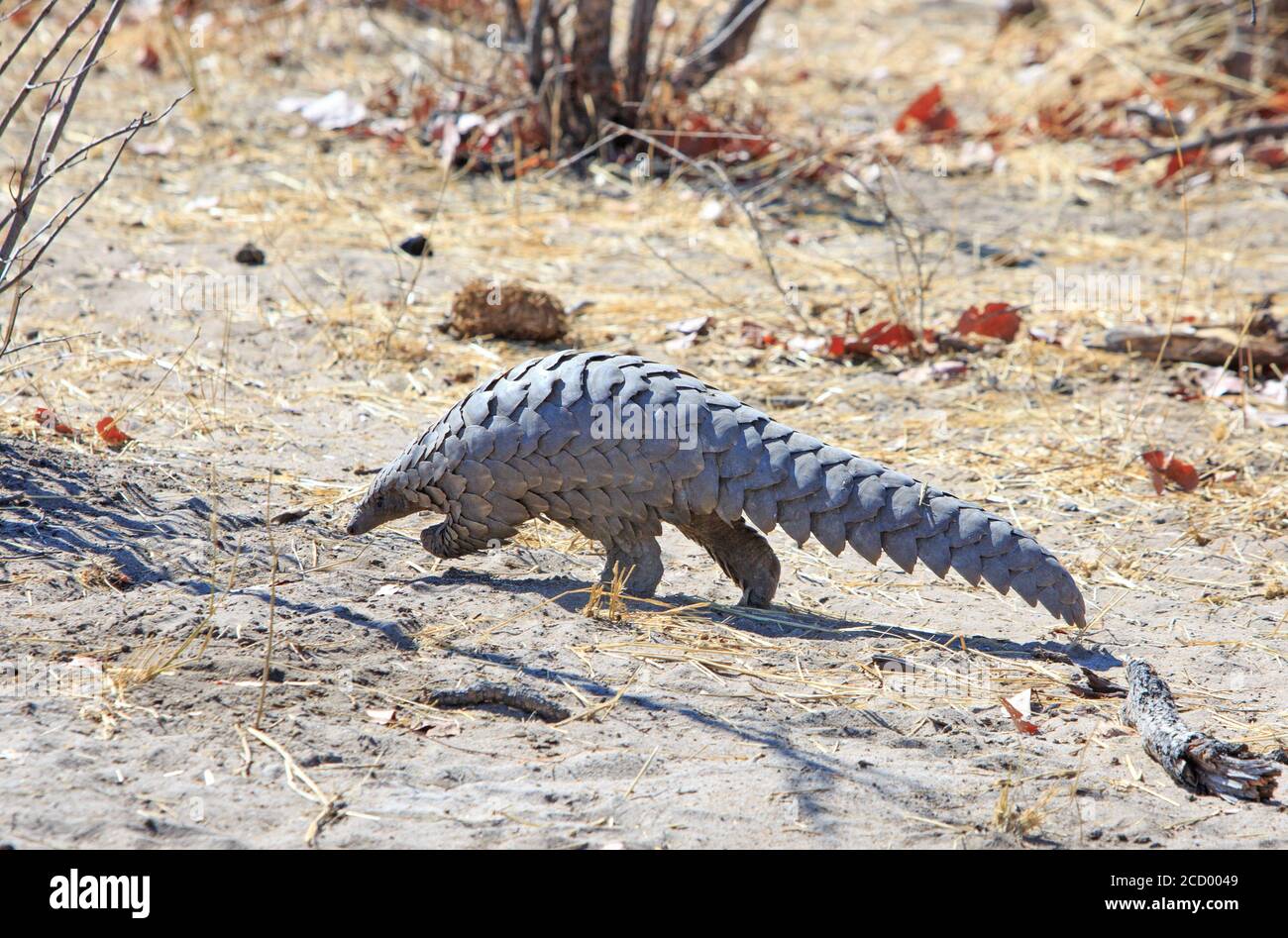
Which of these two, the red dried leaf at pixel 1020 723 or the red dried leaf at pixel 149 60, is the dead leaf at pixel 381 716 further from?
the red dried leaf at pixel 149 60

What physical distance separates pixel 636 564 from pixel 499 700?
0.68m

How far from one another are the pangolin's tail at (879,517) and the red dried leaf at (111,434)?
190 centimetres

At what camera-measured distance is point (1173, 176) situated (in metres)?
7.54

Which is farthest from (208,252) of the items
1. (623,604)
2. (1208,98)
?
(1208,98)

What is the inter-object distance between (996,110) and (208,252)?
5.28 meters

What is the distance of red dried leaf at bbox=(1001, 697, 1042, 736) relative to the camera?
106 inches

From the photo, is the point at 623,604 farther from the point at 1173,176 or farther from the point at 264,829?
the point at 1173,176

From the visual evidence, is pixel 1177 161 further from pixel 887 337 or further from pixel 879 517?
pixel 879 517

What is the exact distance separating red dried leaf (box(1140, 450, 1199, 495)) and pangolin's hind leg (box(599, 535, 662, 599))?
1.86 m

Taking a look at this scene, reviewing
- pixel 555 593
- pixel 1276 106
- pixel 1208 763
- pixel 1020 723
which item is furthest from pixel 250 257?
pixel 1276 106

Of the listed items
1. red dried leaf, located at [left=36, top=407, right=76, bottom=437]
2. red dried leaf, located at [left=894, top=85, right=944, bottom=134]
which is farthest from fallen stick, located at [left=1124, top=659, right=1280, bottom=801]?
red dried leaf, located at [left=894, top=85, right=944, bottom=134]

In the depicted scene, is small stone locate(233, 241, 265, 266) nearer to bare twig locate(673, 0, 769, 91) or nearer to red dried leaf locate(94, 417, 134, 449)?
red dried leaf locate(94, 417, 134, 449)

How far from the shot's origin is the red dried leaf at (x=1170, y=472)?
4.24 metres

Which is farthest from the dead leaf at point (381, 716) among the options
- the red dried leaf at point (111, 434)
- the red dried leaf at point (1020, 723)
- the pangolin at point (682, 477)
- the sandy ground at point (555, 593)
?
the red dried leaf at point (111, 434)
